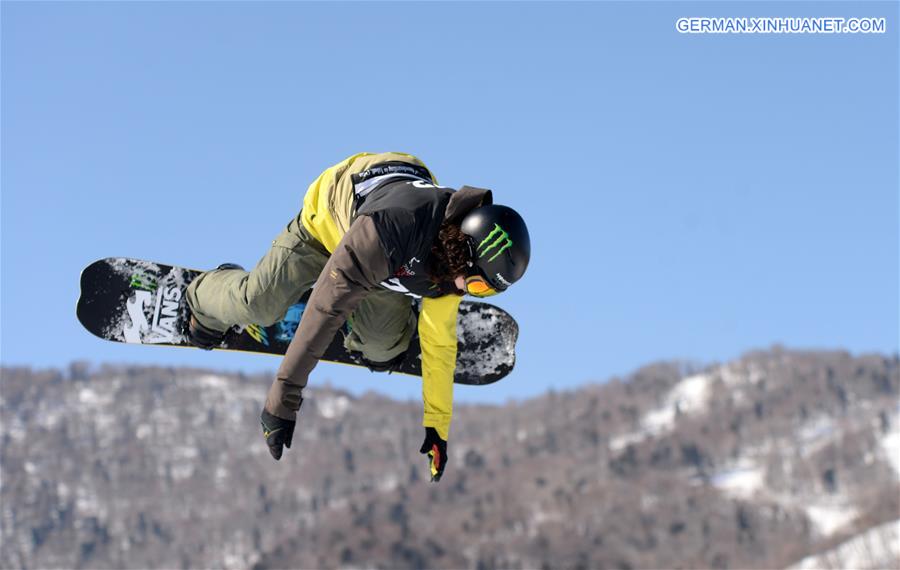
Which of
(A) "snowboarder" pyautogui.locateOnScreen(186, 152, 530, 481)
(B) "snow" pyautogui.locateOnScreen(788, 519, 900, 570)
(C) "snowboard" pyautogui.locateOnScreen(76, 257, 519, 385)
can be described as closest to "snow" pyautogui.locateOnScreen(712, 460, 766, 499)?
(B) "snow" pyautogui.locateOnScreen(788, 519, 900, 570)

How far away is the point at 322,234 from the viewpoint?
7.55 meters

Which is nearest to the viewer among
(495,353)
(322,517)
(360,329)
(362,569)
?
(360,329)

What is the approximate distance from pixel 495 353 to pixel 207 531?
192 meters

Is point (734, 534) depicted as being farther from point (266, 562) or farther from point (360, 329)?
point (360, 329)

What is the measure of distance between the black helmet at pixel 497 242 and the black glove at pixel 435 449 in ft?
3.61

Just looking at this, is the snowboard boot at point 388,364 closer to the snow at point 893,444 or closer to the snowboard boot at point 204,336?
the snowboard boot at point 204,336

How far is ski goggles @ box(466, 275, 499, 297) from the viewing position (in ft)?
21.9

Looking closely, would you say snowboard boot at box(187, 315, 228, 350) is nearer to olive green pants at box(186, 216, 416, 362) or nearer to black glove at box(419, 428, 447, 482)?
olive green pants at box(186, 216, 416, 362)

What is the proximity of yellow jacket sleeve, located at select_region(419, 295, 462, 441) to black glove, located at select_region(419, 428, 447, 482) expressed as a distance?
19cm

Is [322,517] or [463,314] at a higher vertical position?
[322,517]

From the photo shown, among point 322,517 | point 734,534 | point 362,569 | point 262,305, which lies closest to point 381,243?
point 262,305

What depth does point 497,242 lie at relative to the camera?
647 centimetres

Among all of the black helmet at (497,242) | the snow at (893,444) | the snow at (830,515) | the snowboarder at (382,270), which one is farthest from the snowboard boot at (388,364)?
the snow at (893,444)

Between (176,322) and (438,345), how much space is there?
3036 mm
